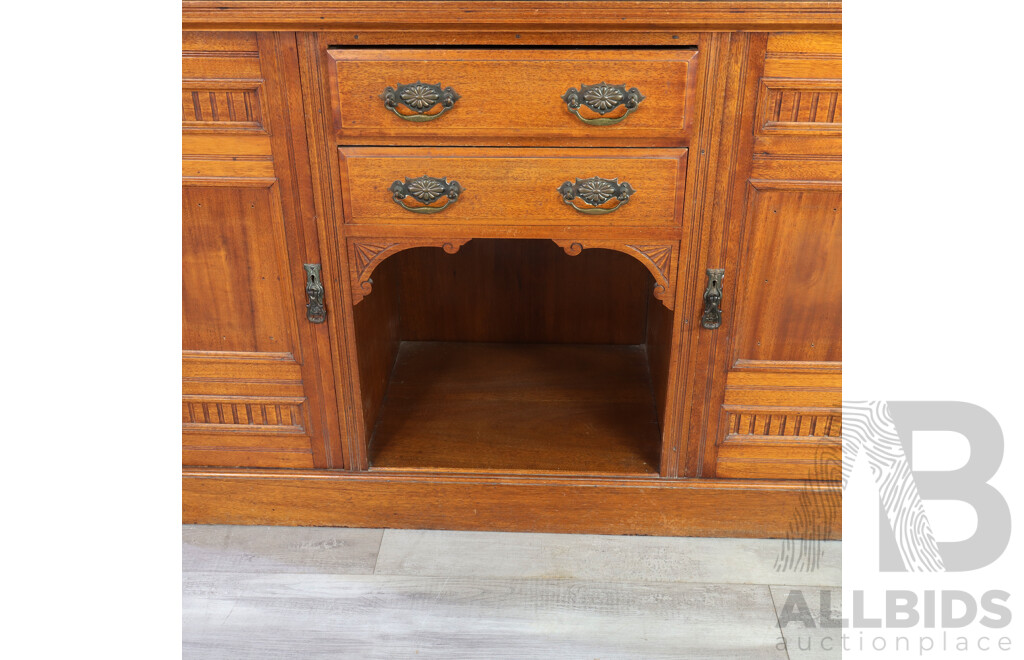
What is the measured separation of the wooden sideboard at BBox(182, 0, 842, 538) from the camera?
1.23 meters

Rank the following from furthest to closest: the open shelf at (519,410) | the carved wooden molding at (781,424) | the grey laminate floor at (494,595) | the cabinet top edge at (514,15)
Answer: the open shelf at (519,410), the carved wooden molding at (781,424), the grey laminate floor at (494,595), the cabinet top edge at (514,15)

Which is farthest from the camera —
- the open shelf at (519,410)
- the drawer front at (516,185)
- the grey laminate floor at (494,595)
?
the open shelf at (519,410)

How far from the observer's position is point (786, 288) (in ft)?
4.60

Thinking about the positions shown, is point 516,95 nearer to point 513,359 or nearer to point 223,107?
point 223,107

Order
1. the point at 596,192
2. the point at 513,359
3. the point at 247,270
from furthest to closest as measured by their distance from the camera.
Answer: the point at 513,359 < the point at 247,270 < the point at 596,192

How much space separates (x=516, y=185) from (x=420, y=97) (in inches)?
8.3

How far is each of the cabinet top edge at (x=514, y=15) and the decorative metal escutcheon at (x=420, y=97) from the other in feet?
0.30

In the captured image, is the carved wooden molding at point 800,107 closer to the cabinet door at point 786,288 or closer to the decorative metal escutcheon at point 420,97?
the cabinet door at point 786,288

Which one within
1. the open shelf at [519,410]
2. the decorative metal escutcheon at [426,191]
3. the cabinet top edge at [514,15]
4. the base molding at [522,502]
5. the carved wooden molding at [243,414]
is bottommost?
the base molding at [522,502]

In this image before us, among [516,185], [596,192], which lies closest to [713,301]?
[596,192]

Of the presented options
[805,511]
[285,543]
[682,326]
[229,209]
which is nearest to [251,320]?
[229,209]

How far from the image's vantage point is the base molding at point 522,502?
1593 mm

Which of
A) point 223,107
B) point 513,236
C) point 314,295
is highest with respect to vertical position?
point 223,107

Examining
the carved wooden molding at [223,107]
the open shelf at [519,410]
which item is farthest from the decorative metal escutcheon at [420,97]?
the open shelf at [519,410]
